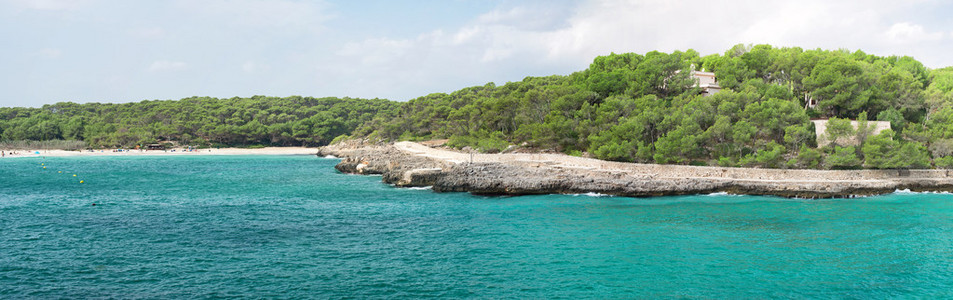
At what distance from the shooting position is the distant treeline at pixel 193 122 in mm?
101438

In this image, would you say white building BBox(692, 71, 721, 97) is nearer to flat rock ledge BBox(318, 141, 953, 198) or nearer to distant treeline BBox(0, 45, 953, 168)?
distant treeline BBox(0, 45, 953, 168)

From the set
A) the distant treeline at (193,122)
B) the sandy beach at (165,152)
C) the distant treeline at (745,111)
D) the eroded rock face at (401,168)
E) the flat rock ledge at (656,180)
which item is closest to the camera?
the flat rock ledge at (656,180)

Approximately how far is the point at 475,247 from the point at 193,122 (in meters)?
101

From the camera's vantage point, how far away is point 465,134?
67812mm

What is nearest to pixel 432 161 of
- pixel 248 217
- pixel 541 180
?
pixel 541 180

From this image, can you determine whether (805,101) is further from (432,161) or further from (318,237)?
(318,237)

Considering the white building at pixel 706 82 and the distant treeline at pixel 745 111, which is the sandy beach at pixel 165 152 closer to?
the distant treeline at pixel 745 111

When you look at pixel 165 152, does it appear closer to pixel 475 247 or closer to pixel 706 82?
pixel 706 82

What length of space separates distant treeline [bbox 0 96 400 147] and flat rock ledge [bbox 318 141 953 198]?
76350 millimetres

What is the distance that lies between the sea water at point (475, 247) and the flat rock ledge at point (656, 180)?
1.75m

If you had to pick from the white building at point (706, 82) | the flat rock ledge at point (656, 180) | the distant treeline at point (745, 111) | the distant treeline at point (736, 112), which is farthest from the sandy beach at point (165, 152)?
the white building at point (706, 82)

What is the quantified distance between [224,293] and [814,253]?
19.9m

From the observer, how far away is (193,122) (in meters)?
104

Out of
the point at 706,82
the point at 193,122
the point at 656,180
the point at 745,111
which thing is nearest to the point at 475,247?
the point at 656,180
